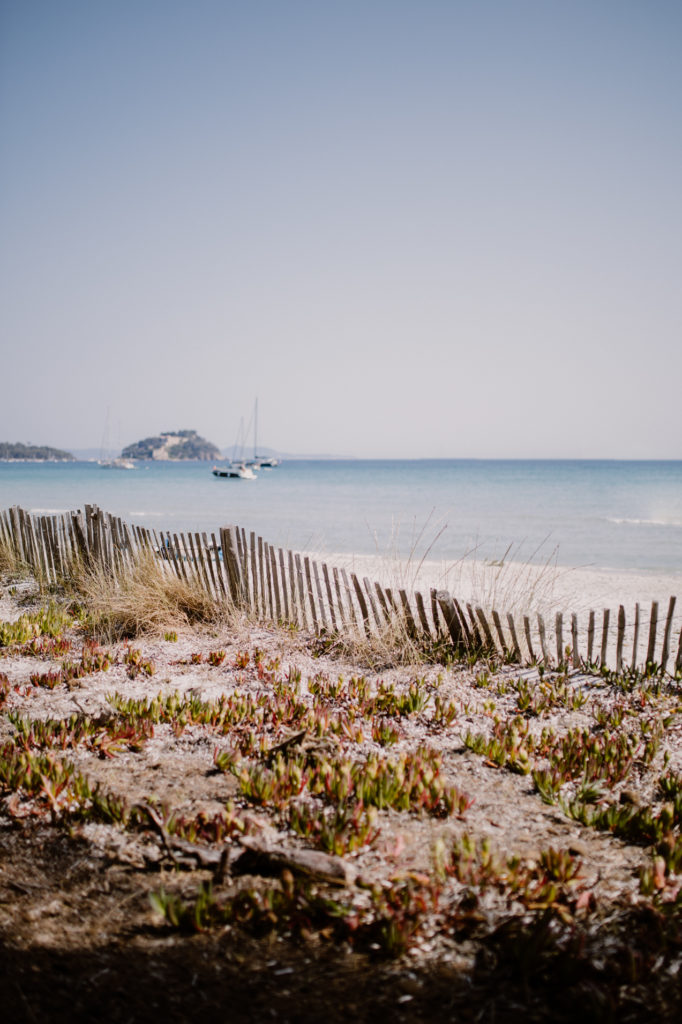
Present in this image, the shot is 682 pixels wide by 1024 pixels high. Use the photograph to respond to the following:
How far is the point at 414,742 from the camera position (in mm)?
4352

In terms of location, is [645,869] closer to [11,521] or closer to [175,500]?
[11,521]

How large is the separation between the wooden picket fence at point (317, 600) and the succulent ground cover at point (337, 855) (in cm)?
84

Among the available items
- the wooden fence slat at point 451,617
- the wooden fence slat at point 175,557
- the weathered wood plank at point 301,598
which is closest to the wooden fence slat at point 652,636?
the wooden fence slat at point 451,617

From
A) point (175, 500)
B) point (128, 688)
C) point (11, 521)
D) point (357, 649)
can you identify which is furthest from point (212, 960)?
point (175, 500)

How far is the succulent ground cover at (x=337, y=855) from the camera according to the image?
80.3 inches

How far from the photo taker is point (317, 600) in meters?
7.97

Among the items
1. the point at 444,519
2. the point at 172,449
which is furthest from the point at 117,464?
the point at 444,519

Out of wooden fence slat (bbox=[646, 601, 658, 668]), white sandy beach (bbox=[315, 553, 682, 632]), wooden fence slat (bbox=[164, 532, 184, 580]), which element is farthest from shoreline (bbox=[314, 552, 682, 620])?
wooden fence slat (bbox=[646, 601, 658, 668])

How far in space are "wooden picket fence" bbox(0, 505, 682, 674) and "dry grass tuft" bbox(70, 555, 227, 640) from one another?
0.68 ft

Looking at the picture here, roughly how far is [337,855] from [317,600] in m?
5.20

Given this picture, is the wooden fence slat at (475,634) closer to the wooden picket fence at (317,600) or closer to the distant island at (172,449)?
the wooden picket fence at (317,600)

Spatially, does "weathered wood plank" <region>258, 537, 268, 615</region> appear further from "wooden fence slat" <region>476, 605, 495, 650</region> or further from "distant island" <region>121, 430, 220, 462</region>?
"distant island" <region>121, 430, 220, 462</region>

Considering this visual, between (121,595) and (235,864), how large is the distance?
17.7ft

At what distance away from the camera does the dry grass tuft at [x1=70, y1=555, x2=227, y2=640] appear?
285 inches
